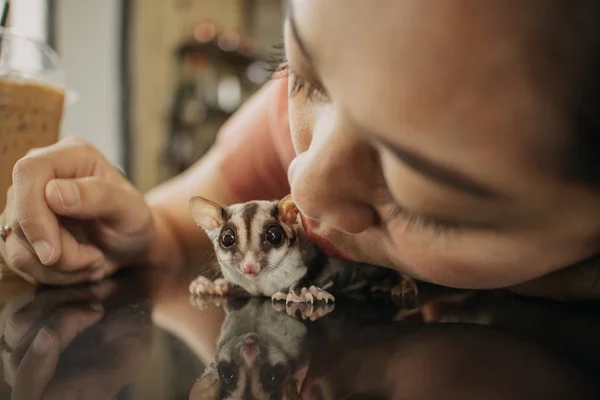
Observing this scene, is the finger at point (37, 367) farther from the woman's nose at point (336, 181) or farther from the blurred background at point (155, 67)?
the blurred background at point (155, 67)

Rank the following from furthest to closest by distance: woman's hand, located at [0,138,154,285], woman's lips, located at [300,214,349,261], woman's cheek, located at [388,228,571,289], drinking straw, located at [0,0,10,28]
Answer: drinking straw, located at [0,0,10,28] < woman's hand, located at [0,138,154,285] < woman's lips, located at [300,214,349,261] < woman's cheek, located at [388,228,571,289]

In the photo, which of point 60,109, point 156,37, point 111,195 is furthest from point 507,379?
point 156,37

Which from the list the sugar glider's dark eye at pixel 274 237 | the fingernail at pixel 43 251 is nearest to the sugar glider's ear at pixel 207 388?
the sugar glider's dark eye at pixel 274 237

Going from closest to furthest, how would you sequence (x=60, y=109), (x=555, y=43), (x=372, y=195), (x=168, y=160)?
(x=555, y=43), (x=372, y=195), (x=60, y=109), (x=168, y=160)

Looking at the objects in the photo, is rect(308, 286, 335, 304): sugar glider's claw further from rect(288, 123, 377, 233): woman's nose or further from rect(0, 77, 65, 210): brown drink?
rect(0, 77, 65, 210): brown drink

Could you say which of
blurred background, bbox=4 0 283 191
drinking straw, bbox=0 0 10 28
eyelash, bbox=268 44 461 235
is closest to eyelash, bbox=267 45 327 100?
eyelash, bbox=268 44 461 235

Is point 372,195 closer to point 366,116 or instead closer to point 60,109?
point 366,116
